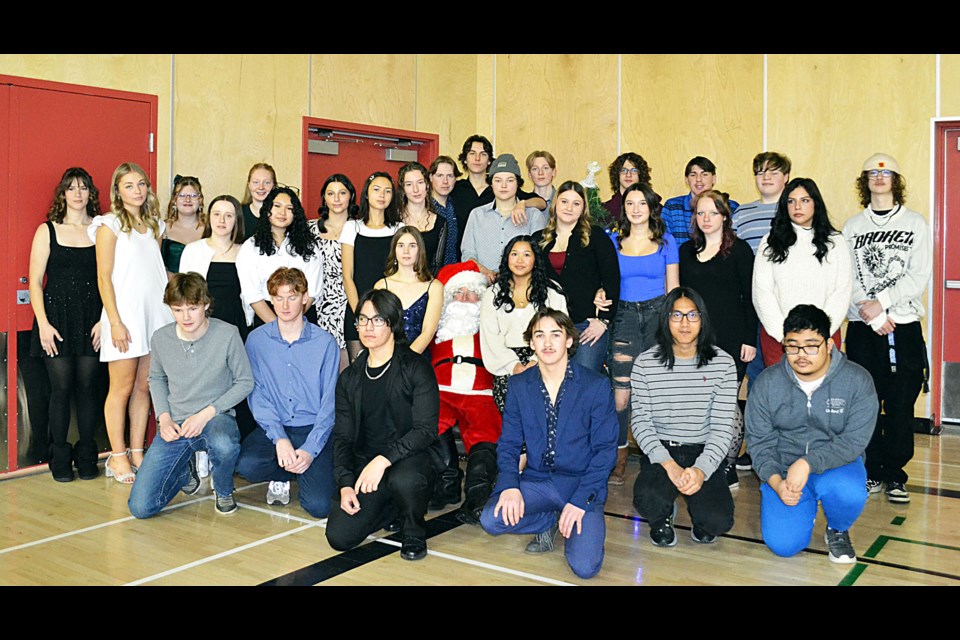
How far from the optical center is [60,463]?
4922 millimetres

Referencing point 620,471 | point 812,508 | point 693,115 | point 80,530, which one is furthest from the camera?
point 693,115

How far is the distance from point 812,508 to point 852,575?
33 centimetres

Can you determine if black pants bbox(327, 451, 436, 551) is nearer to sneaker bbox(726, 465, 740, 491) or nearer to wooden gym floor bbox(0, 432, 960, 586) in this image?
wooden gym floor bbox(0, 432, 960, 586)

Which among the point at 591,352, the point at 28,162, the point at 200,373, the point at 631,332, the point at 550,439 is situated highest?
the point at 28,162

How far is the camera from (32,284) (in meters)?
4.82

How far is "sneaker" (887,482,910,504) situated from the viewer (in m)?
4.41

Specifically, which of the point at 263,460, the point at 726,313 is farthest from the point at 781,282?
the point at 263,460

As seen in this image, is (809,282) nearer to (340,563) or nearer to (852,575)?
(852,575)

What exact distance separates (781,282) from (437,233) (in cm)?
188

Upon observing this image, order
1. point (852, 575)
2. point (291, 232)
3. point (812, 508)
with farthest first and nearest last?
point (291, 232) < point (812, 508) < point (852, 575)

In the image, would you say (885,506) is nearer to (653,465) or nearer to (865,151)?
(653,465)

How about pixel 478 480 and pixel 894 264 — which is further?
pixel 894 264

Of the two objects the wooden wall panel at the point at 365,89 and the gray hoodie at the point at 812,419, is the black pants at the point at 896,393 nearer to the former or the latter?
the gray hoodie at the point at 812,419

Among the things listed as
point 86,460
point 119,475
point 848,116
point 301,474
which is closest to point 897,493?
point 301,474
